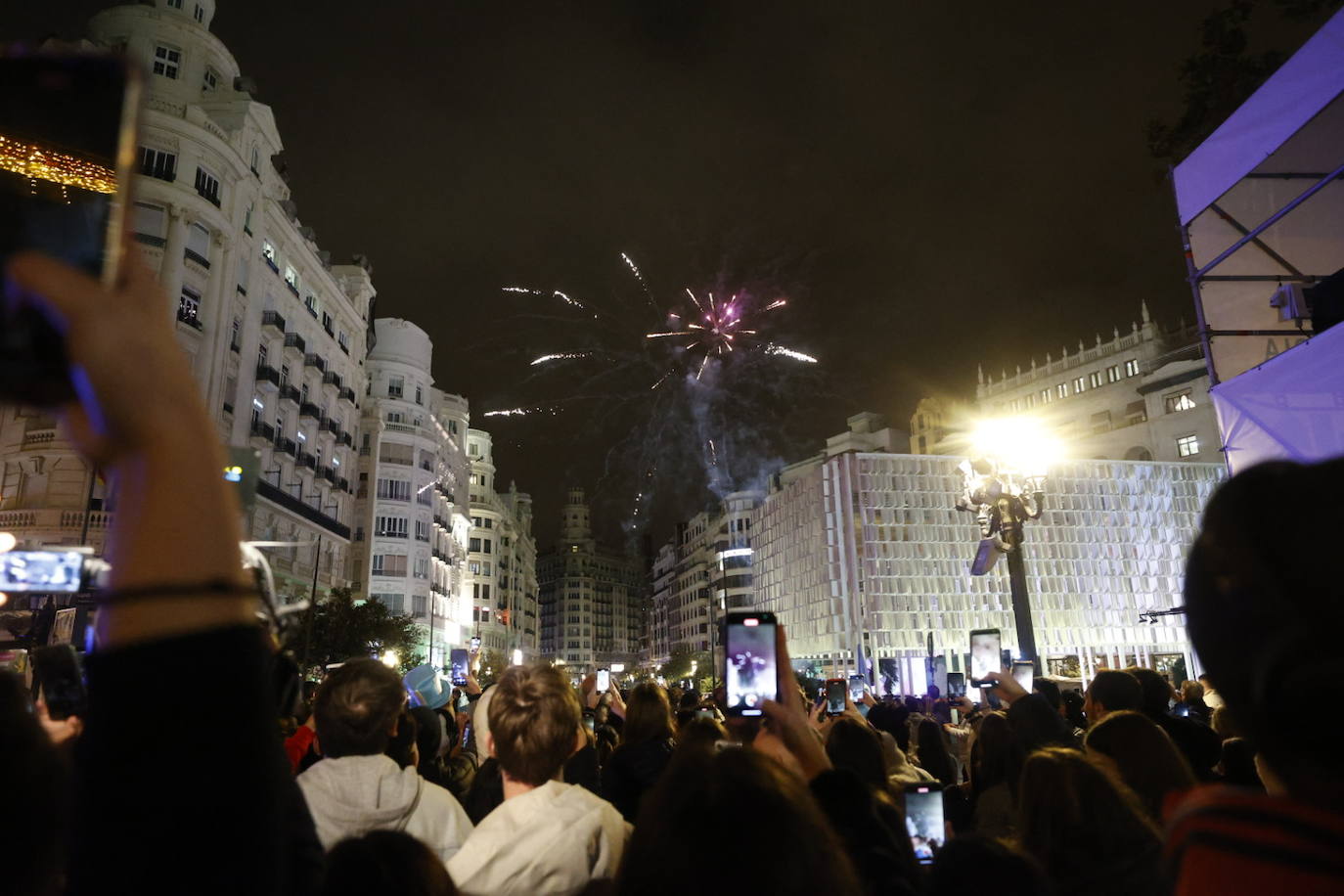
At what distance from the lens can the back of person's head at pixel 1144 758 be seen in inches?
146

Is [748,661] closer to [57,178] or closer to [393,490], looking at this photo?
[57,178]

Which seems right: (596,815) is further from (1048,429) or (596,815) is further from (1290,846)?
(1048,429)

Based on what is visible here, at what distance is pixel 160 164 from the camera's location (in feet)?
102

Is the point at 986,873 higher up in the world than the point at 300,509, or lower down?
lower down

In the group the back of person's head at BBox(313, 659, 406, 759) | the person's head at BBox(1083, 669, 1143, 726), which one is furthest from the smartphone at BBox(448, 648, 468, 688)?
the back of person's head at BBox(313, 659, 406, 759)

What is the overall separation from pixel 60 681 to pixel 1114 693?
6675 mm

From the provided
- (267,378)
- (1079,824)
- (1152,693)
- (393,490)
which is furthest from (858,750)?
(393,490)

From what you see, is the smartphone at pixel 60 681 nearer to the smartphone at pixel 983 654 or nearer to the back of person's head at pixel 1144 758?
the back of person's head at pixel 1144 758

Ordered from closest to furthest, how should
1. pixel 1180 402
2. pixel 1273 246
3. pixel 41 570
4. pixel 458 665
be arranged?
pixel 41 570, pixel 1273 246, pixel 458 665, pixel 1180 402

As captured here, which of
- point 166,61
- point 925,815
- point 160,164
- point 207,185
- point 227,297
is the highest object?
point 166,61

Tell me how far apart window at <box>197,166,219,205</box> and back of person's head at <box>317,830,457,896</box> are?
3691cm

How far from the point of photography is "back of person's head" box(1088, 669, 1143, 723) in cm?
619

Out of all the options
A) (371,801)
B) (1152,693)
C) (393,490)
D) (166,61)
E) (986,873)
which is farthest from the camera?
(393,490)

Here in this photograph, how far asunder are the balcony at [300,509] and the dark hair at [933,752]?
29.9 meters
